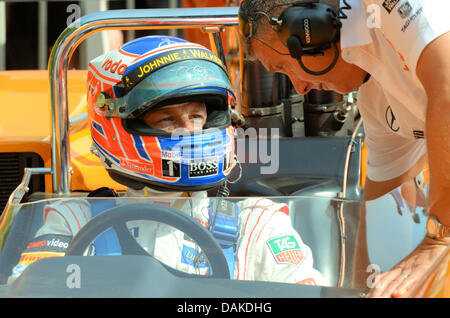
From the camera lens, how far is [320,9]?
1.59m

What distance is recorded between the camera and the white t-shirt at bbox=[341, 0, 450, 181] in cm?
135

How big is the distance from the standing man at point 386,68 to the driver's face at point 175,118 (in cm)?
23

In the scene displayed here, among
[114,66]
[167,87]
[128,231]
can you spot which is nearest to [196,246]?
[128,231]

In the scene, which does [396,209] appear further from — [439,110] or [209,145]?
[209,145]

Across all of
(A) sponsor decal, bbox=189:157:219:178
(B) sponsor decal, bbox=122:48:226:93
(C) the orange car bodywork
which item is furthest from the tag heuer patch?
(C) the orange car bodywork

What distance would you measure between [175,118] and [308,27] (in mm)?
474

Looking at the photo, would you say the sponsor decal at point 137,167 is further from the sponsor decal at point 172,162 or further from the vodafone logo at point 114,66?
the vodafone logo at point 114,66

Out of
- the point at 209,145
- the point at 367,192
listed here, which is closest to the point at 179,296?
the point at 209,145

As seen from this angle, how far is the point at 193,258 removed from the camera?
1.33 metres

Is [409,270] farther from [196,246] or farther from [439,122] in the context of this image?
[196,246]

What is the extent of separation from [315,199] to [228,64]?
118cm

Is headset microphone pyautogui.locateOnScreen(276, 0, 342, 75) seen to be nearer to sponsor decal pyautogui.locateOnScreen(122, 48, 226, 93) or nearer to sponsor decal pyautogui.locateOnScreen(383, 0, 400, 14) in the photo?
sponsor decal pyautogui.locateOnScreen(383, 0, 400, 14)

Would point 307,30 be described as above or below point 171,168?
above

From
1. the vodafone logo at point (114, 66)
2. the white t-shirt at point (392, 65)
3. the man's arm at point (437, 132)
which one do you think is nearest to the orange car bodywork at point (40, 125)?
the vodafone logo at point (114, 66)
